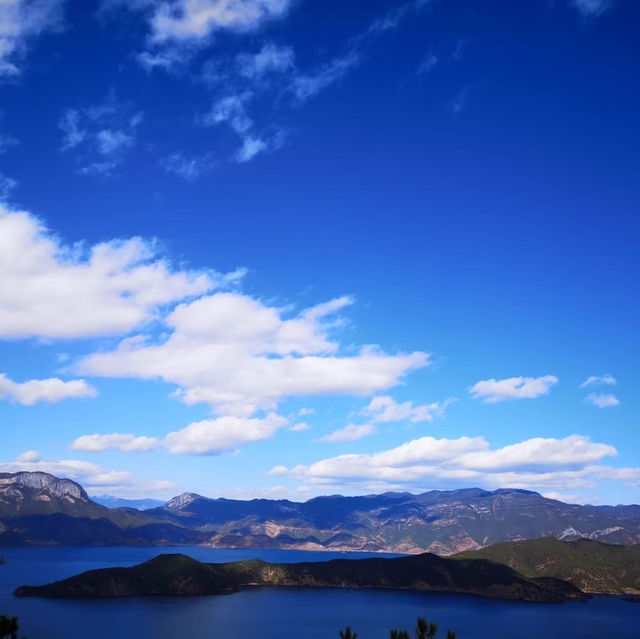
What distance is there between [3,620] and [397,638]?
48.2 meters

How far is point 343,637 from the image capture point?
267ft

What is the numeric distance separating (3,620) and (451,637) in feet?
182

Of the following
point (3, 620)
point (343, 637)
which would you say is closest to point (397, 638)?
point (343, 637)

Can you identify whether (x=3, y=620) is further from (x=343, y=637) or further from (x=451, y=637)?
(x=451, y=637)

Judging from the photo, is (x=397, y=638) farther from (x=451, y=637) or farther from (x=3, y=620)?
(x=3, y=620)

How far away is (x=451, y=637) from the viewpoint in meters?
81.7

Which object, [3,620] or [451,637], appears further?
[451,637]

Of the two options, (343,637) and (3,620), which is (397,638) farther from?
(3,620)

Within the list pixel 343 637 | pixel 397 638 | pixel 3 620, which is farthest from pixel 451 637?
pixel 3 620

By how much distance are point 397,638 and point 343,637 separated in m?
7.00

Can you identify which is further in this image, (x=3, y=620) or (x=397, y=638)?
(x=397, y=638)

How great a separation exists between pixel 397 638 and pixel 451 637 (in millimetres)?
7304

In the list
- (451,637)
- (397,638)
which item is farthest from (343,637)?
(451,637)
